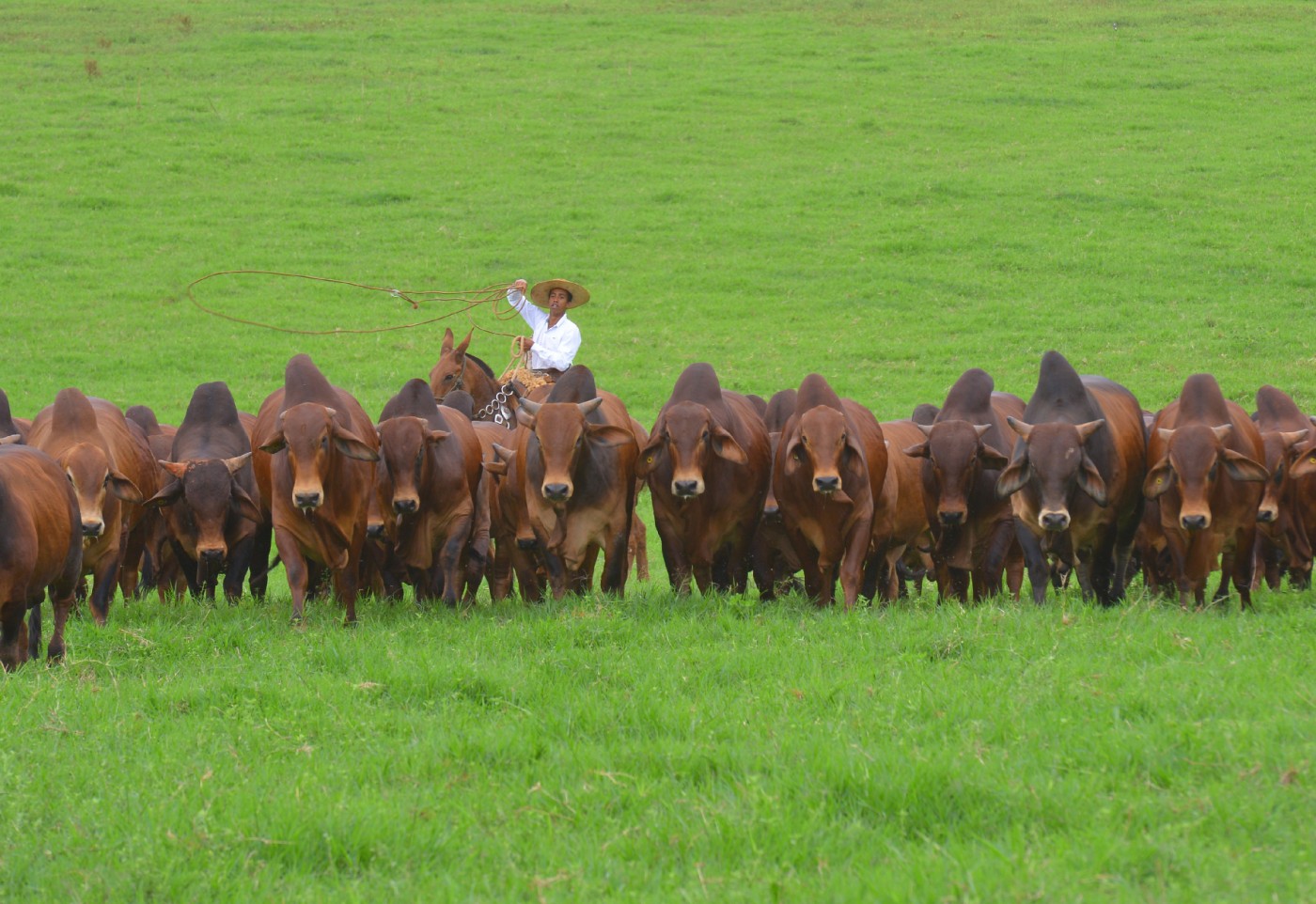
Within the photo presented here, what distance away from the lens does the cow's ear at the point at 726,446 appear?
1077cm

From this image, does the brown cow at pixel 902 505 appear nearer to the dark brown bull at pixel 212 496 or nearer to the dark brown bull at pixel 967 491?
the dark brown bull at pixel 967 491

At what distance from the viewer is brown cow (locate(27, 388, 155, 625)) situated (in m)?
9.93

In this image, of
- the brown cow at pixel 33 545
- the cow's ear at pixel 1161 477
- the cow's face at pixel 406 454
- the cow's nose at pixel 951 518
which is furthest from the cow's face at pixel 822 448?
the brown cow at pixel 33 545

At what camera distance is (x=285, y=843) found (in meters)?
5.44

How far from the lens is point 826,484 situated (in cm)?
1015

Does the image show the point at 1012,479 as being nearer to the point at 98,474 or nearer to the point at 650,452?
the point at 650,452

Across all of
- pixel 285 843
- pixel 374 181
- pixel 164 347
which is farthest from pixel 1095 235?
pixel 285 843

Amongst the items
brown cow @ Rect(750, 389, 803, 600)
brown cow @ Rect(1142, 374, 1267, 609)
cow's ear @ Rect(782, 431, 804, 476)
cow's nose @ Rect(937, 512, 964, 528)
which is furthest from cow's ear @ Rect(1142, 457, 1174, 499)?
brown cow @ Rect(750, 389, 803, 600)

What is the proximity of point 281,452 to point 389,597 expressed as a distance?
178 cm

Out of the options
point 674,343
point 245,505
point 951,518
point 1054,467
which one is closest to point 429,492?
point 245,505

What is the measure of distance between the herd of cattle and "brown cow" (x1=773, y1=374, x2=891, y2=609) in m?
0.02

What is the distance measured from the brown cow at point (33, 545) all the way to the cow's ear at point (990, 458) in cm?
628

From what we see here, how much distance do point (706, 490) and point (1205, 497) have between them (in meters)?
3.46

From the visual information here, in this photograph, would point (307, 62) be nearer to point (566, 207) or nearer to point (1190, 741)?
point (566, 207)
